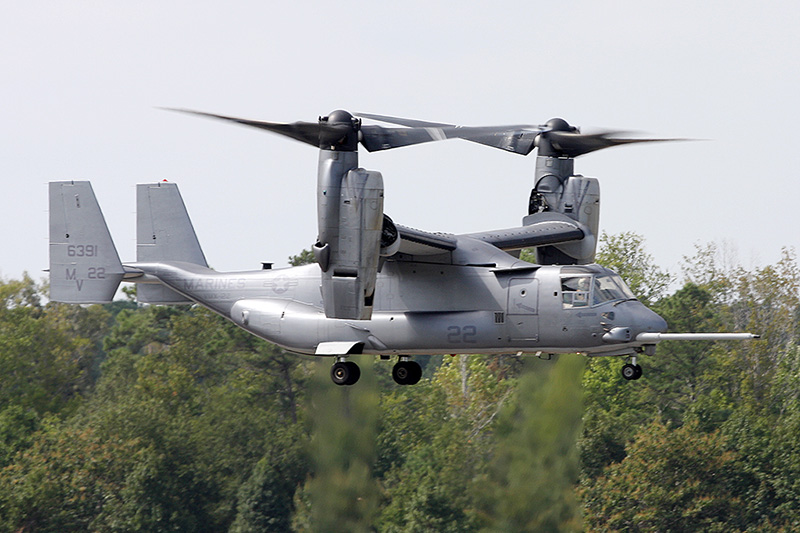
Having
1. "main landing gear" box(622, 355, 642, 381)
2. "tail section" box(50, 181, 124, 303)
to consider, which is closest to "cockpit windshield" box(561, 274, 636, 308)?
"main landing gear" box(622, 355, 642, 381)

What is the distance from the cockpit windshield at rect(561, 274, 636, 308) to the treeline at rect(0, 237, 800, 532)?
421 inches

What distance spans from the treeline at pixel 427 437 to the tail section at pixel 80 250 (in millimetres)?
6852

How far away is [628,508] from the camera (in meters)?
52.4

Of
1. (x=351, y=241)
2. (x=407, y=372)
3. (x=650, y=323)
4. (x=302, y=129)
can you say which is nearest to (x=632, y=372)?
(x=650, y=323)

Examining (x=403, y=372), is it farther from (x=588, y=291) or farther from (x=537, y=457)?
(x=537, y=457)

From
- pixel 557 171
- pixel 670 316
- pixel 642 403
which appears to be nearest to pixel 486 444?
pixel 557 171

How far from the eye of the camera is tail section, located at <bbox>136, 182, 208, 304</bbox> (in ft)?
103

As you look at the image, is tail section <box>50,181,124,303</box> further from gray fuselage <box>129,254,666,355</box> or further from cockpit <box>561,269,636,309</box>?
cockpit <box>561,269,636,309</box>

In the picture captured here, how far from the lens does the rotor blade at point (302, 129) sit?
78.3 ft

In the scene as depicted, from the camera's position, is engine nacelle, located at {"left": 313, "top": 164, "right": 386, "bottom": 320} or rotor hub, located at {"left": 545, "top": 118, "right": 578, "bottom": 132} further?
rotor hub, located at {"left": 545, "top": 118, "right": 578, "bottom": 132}

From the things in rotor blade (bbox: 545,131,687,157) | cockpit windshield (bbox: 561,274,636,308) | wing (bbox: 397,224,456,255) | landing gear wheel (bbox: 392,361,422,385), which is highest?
rotor blade (bbox: 545,131,687,157)

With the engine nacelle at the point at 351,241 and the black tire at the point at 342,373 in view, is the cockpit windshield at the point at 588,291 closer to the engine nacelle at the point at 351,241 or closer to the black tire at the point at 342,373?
the engine nacelle at the point at 351,241

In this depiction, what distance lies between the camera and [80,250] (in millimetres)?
30516

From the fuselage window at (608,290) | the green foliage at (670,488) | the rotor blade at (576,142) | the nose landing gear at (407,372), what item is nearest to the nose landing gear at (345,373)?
the nose landing gear at (407,372)
